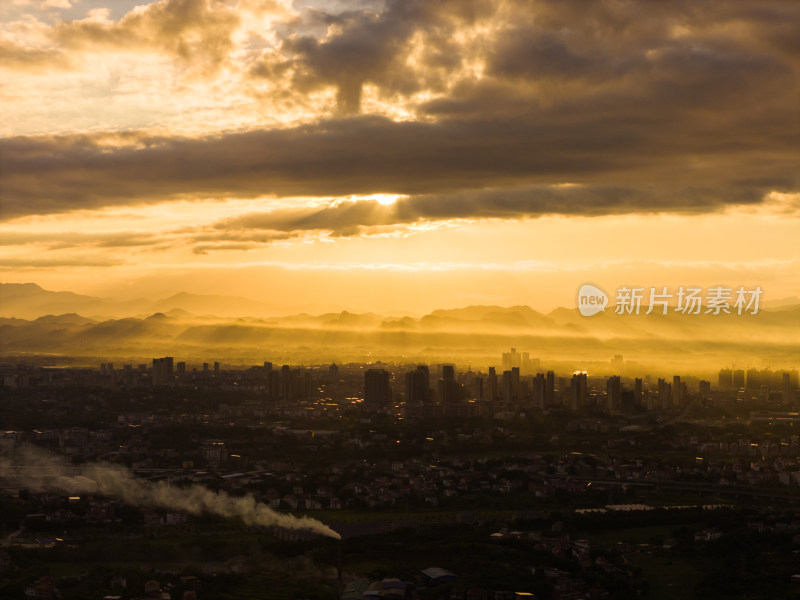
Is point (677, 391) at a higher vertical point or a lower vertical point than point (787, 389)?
lower

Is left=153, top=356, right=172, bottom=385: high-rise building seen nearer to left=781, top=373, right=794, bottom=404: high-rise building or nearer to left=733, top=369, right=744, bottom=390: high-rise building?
left=733, top=369, right=744, bottom=390: high-rise building

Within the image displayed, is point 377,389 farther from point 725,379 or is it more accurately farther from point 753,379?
point 753,379

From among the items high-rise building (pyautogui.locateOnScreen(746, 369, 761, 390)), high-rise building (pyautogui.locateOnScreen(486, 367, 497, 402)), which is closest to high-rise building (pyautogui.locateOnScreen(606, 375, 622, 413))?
high-rise building (pyautogui.locateOnScreen(486, 367, 497, 402))

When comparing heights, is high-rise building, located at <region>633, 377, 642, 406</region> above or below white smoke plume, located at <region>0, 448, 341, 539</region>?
above

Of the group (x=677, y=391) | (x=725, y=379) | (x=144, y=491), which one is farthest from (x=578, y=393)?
(x=144, y=491)

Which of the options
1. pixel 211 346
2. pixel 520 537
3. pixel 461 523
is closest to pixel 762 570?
pixel 520 537

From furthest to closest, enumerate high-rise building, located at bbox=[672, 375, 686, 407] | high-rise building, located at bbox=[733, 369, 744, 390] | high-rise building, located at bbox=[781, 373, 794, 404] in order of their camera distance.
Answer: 1. high-rise building, located at bbox=[733, 369, 744, 390]
2. high-rise building, located at bbox=[672, 375, 686, 407]
3. high-rise building, located at bbox=[781, 373, 794, 404]

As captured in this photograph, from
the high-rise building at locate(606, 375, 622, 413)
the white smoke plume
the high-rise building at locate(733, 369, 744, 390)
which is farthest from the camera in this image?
the high-rise building at locate(733, 369, 744, 390)

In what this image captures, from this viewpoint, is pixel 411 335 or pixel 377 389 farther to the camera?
pixel 411 335
